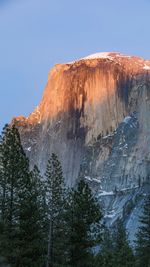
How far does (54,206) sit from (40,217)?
6.84 m

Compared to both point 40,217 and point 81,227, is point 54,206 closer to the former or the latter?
point 81,227

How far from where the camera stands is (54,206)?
59344mm

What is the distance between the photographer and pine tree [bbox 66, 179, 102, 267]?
176 feet

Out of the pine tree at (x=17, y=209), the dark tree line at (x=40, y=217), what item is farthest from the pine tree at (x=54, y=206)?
the pine tree at (x=17, y=209)

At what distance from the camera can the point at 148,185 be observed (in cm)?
17450

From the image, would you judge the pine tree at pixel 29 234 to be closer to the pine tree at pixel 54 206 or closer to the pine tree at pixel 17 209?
the pine tree at pixel 17 209

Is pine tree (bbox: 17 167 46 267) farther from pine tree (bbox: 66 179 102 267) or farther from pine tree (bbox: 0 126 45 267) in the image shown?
pine tree (bbox: 66 179 102 267)

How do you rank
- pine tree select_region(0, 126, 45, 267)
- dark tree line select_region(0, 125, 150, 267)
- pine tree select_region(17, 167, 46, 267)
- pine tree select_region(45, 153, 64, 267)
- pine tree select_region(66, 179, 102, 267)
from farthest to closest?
pine tree select_region(45, 153, 64, 267) < pine tree select_region(66, 179, 102, 267) < dark tree line select_region(0, 125, 150, 267) < pine tree select_region(17, 167, 46, 267) < pine tree select_region(0, 126, 45, 267)

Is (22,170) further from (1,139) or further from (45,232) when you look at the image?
(45,232)

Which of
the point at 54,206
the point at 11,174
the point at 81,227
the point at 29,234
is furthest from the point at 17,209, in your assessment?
the point at 54,206

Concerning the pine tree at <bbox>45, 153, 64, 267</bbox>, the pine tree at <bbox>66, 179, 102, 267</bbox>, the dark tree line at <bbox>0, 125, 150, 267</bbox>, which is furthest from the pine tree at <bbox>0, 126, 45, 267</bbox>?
the pine tree at <bbox>45, 153, 64, 267</bbox>

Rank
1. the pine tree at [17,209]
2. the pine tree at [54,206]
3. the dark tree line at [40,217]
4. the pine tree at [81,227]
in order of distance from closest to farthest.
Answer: the pine tree at [17,209] → the dark tree line at [40,217] → the pine tree at [81,227] → the pine tree at [54,206]

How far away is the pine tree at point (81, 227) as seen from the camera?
176 feet

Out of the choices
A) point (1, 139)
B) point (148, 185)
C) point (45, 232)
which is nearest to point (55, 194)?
point (45, 232)
